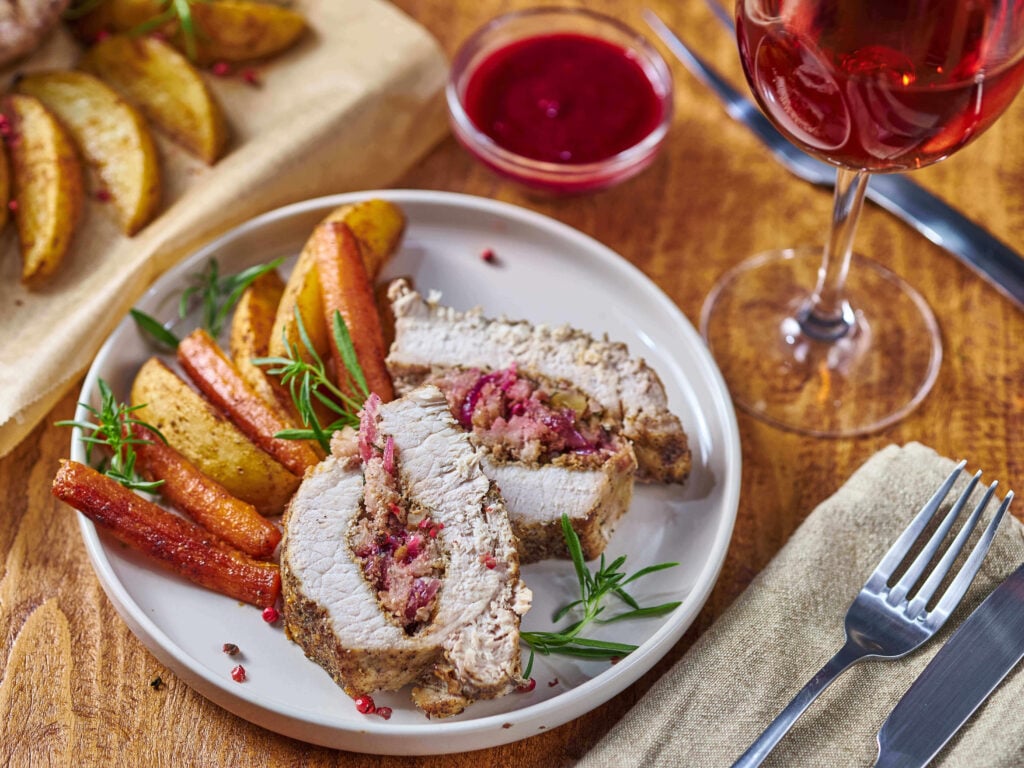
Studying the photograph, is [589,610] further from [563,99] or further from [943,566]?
[563,99]

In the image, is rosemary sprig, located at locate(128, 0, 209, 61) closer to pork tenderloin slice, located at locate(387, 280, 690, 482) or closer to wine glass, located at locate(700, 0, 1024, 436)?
pork tenderloin slice, located at locate(387, 280, 690, 482)

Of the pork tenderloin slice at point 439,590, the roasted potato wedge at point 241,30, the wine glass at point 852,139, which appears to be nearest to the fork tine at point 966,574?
the wine glass at point 852,139

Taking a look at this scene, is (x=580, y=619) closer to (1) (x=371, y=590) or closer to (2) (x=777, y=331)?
(1) (x=371, y=590)

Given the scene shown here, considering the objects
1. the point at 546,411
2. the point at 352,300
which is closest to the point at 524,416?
the point at 546,411

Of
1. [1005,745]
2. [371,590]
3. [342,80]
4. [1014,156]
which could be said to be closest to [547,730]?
[371,590]

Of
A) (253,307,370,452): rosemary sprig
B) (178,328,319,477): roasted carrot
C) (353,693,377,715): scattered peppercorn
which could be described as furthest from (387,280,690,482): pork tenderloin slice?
(353,693,377,715): scattered peppercorn

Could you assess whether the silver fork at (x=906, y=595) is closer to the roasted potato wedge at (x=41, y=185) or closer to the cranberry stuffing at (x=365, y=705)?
the cranberry stuffing at (x=365, y=705)
